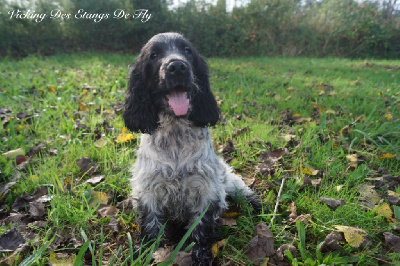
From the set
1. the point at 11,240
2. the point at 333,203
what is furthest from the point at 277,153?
the point at 11,240

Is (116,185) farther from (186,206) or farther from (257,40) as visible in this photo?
(257,40)

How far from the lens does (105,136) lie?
369 centimetres

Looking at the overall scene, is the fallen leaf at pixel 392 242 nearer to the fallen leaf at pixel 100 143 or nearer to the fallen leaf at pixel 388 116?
the fallen leaf at pixel 388 116

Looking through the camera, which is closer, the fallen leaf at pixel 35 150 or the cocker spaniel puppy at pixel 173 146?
the cocker spaniel puppy at pixel 173 146

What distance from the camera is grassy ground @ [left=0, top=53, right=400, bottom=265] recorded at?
209cm

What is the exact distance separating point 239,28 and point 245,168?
1372cm

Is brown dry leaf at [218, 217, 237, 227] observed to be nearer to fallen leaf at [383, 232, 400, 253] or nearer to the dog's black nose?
fallen leaf at [383, 232, 400, 253]

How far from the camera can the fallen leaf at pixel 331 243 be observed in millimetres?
1930

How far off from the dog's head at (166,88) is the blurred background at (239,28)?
1313 centimetres

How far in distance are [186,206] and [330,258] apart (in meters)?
1.24

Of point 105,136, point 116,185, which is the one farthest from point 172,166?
point 105,136

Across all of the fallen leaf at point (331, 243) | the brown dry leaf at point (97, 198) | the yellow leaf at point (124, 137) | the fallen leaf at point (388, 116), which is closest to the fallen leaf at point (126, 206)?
the brown dry leaf at point (97, 198)

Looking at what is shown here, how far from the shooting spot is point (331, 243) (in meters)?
1.94

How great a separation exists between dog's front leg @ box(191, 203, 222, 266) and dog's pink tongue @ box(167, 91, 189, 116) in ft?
3.00
